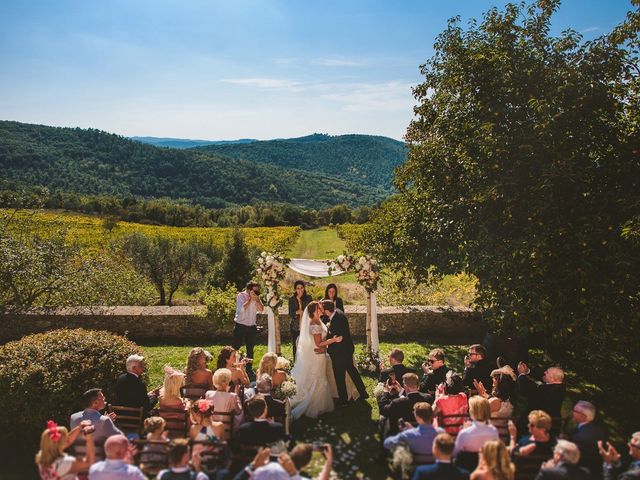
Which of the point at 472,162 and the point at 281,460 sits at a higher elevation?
the point at 472,162

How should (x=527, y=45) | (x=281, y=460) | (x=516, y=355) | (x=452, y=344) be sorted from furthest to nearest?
1. (x=452, y=344)
2. (x=527, y=45)
3. (x=516, y=355)
4. (x=281, y=460)

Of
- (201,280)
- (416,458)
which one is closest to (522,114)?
(416,458)

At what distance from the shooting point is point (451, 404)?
628 centimetres

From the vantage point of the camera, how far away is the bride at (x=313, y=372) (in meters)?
8.20

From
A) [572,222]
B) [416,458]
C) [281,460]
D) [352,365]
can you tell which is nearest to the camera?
[281,460]

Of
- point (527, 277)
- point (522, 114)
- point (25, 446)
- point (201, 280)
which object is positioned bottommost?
point (201, 280)

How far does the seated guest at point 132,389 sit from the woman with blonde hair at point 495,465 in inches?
186

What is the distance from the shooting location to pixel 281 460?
448cm

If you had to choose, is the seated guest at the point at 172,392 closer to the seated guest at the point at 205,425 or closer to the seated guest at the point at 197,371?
the seated guest at the point at 205,425

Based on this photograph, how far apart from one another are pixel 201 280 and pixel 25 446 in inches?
800

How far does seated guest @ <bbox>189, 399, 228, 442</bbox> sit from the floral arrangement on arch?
3.89 m

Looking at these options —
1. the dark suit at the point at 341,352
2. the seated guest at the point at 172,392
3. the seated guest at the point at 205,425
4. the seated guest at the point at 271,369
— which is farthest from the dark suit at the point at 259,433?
the dark suit at the point at 341,352

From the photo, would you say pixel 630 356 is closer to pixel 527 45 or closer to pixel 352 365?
pixel 352 365

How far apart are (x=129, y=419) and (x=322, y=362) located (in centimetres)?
334
